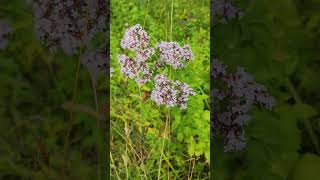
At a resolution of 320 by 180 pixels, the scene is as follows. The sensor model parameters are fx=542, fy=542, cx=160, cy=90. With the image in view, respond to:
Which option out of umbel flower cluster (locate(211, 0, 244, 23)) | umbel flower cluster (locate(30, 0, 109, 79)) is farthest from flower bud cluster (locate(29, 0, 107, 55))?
umbel flower cluster (locate(211, 0, 244, 23))

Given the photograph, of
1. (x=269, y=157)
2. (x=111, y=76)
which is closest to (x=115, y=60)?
(x=111, y=76)

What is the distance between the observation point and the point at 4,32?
137 cm

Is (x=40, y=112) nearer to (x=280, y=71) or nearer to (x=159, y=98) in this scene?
(x=159, y=98)

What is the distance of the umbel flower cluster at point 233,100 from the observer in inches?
49.3

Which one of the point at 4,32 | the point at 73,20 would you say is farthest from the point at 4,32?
the point at 73,20

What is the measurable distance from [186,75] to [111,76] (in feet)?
0.58

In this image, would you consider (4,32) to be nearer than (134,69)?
No

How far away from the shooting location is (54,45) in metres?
1.33

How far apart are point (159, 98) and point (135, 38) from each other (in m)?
0.15

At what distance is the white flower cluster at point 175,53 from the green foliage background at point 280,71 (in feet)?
0.22

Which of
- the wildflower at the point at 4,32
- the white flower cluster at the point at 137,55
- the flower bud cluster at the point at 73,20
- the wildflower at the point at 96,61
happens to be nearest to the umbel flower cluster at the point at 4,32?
the wildflower at the point at 4,32

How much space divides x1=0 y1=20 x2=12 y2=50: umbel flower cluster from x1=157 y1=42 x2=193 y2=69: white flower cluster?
40cm

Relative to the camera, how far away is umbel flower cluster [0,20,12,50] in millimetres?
1369

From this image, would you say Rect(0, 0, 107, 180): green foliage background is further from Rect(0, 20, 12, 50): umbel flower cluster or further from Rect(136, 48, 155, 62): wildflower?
Rect(136, 48, 155, 62): wildflower
